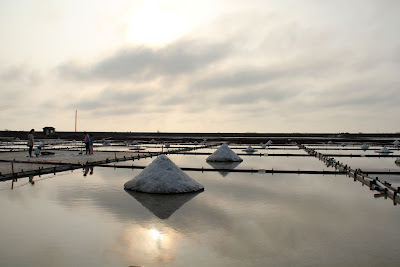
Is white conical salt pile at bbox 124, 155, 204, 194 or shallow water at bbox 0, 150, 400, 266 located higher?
white conical salt pile at bbox 124, 155, 204, 194

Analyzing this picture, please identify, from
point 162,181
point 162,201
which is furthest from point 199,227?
point 162,181

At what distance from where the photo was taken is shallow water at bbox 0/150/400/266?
5.57m

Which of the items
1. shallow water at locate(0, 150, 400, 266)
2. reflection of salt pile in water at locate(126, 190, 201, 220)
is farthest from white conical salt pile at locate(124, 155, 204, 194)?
shallow water at locate(0, 150, 400, 266)

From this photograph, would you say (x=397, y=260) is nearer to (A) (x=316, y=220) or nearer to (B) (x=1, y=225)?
(A) (x=316, y=220)

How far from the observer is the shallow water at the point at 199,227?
5.57m

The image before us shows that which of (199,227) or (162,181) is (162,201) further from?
(199,227)

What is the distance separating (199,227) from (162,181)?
423 cm

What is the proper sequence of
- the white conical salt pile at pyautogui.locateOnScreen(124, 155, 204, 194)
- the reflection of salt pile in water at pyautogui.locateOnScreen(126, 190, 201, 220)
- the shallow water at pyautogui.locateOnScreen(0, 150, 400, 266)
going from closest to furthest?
1. the shallow water at pyautogui.locateOnScreen(0, 150, 400, 266)
2. the reflection of salt pile in water at pyautogui.locateOnScreen(126, 190, 201, 220)
3. the white conical salt pile at pyautogui.locateOnScreen(124, 155, 204, 194)

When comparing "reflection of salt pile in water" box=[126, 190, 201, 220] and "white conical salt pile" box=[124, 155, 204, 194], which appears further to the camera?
"white conical salt pile" box=[124, 155, 204, 194]

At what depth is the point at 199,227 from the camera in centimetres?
718

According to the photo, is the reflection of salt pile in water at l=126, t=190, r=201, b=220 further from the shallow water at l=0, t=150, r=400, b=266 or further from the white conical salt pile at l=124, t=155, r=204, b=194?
the white conical salt pile at l=124, t=155, r=204, b=194

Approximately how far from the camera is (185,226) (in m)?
7.25

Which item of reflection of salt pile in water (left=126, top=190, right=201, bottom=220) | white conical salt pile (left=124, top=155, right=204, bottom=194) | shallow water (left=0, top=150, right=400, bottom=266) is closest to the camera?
shallow water (left=0, top=150, right=400, bottom=266)

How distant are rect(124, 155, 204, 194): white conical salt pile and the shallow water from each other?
1.88 feet
